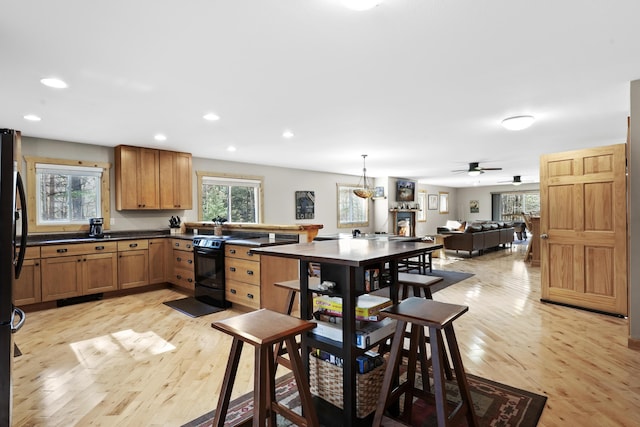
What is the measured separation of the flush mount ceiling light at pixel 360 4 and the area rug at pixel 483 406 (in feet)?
7.48

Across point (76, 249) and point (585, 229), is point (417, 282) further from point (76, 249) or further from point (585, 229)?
point (76, 249)

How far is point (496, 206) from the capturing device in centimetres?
1433

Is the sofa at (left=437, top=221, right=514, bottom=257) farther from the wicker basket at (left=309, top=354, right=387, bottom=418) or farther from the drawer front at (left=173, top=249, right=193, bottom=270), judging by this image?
the wicker basket at (left=309, top=354, right=387, bottom=418)

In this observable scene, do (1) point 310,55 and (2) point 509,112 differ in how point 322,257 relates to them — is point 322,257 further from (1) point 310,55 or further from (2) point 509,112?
(2) point 509,112

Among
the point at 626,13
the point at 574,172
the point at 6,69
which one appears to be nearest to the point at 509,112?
the point at 574,172

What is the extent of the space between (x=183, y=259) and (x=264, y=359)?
4.02 meters

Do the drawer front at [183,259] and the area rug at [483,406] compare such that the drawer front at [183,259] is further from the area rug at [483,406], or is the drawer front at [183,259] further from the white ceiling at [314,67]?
the area rug at [483,406]

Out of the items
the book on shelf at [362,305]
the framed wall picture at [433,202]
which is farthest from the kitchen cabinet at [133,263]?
the framed wall picture at [433,202]

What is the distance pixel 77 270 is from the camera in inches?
173

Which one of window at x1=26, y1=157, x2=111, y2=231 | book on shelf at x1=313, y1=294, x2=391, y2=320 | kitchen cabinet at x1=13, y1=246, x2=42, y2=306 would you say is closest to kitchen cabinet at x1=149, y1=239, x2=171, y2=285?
window at x1=26, y1=157, x2=111, y2=231

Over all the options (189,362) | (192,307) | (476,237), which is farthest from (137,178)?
(476,237)

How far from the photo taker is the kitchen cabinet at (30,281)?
156 inches

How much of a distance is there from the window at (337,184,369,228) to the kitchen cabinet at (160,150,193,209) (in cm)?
451

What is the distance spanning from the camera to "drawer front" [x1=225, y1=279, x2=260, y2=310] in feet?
12.5
